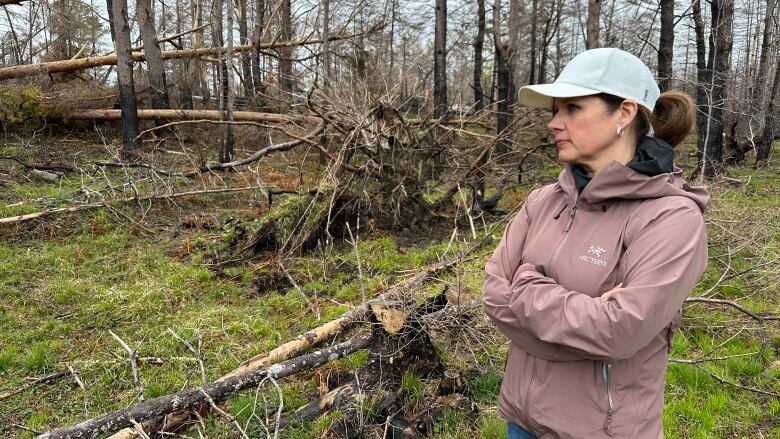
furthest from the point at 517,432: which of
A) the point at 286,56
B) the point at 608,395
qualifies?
the point at 286,56

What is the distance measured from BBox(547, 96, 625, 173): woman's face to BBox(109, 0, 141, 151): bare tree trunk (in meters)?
12.9

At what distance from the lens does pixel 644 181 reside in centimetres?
150

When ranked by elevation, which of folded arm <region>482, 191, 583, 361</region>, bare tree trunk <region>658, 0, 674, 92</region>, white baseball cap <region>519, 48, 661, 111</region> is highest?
bare tree trunk <region>658, 0, 674, 92</region>

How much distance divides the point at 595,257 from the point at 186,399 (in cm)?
229

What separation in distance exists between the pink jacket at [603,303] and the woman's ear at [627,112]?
180 mm

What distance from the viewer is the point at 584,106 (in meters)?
1.65

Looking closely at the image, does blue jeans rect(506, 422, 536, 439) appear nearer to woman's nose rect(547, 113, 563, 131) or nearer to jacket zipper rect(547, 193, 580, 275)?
jacket zipper rect(547, 193, 580, 275)

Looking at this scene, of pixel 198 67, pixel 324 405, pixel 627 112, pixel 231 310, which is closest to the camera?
pixel 627 112

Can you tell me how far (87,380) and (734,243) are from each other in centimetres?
640

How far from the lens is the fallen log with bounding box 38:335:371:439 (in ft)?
8.10

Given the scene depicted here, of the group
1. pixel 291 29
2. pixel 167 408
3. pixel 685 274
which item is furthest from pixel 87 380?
pixel 291 29

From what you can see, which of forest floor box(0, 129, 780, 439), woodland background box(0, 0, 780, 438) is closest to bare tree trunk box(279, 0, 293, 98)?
woodland background box(0, 0, 780, 438)

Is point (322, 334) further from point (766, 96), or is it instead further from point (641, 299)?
point (766, 96)

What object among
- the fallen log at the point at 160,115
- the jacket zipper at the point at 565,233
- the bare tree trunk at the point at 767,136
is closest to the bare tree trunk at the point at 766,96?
the bare tree trunk at the point at 767,136
